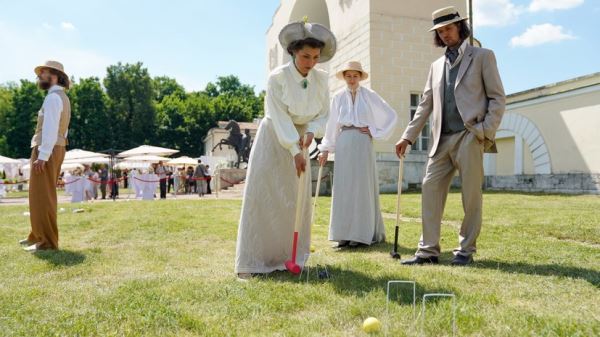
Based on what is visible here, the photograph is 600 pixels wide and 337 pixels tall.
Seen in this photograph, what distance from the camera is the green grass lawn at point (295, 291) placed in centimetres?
266

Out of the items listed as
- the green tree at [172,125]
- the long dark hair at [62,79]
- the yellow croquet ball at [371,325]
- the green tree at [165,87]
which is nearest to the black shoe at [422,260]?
the yellow croquet ball at [371,325]

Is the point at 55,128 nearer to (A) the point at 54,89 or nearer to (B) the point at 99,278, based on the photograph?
(A) the point at 54,89

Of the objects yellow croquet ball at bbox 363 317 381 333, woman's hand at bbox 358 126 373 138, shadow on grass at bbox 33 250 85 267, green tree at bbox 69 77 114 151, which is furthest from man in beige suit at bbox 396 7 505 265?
green tree at bbox 69 77 114 151

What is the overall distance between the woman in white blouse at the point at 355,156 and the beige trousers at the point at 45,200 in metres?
3.32

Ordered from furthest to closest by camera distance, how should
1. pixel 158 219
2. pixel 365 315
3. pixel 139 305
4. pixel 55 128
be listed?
1. pixel 158 219
2. pixel 55 128
3. pixel 139 305
4. pixel 365 315

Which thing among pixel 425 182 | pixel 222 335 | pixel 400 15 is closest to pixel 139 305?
pixel 222 335

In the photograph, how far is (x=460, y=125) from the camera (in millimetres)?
4520

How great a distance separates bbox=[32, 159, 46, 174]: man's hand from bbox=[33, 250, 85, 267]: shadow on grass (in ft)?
3.20

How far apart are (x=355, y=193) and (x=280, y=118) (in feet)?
6.96

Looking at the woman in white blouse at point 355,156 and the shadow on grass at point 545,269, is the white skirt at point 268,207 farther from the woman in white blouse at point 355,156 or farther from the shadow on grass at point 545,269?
the shadow on grass at point 545,269

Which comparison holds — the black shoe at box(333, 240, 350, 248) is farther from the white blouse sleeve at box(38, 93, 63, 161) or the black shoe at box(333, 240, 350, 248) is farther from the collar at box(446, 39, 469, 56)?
the white blouse sleeve at box(38, 93, 63, 161)

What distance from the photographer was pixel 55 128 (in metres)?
5.68

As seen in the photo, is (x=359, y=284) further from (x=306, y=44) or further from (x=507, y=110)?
(x=507, y=110)

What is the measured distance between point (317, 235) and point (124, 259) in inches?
110
